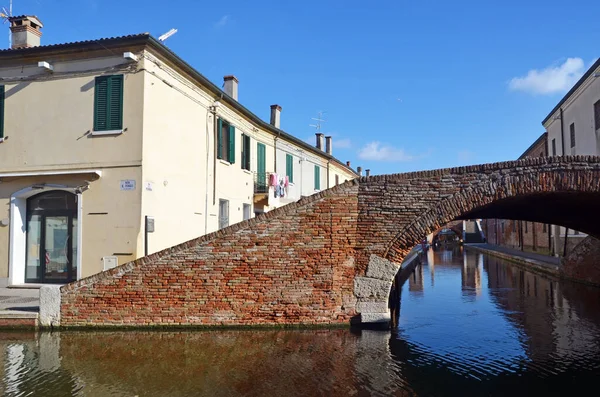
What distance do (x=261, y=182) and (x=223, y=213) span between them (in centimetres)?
331

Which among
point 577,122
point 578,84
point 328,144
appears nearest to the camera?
point 578,84

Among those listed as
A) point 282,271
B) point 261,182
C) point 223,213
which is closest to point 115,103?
point 223,213

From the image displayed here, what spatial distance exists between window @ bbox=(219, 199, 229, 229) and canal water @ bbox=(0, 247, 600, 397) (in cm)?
746

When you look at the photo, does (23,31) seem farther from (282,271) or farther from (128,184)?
(282,271)

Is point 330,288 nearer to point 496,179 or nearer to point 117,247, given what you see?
point 496,179

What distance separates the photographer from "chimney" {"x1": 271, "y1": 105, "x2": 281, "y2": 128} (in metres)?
23.9

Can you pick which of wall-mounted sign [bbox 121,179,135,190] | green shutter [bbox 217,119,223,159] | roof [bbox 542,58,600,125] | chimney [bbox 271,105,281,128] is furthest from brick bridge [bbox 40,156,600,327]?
chimney [bbox 271,105,281,128]

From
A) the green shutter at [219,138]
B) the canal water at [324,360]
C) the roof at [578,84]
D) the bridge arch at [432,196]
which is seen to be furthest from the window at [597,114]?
the green shutter at [219,138]

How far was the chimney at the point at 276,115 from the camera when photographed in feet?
78.5

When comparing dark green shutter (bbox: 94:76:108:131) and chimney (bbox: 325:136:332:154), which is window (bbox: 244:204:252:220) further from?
chimney (bbox: 325:136:332:154)

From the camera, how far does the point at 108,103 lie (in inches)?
469

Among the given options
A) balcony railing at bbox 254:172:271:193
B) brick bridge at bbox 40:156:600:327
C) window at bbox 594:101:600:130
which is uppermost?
window at bbox 594:101:600:130

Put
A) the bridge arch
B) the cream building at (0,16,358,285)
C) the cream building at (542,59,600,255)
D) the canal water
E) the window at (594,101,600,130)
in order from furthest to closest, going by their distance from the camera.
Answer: the cream building at (542,59,600,255) < the window at (594,101,600,130) < the cream building at (0,16,358,285) < the bridge arch < the canal water

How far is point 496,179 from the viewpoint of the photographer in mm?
8781
